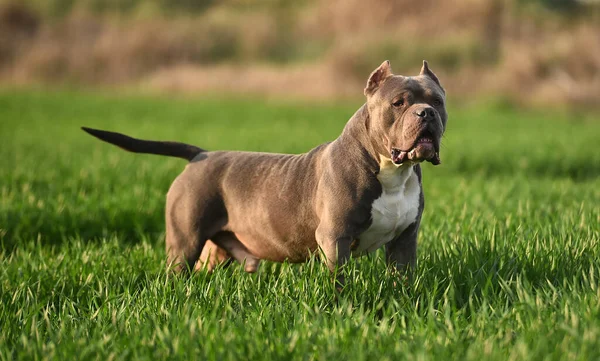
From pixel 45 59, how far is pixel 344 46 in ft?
46.3

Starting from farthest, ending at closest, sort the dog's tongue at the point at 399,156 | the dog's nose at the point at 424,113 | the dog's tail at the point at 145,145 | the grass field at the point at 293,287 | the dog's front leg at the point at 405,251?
the dog's tail at the point at 145,145
the dog's front leg at the point at 405,251
the dog's tongue at the point at 399,156
the dog's nose at the point at 424,113
the grass field at the point at 293,287

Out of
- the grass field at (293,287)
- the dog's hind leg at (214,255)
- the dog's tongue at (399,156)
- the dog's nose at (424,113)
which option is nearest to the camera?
the grass field at (293,287)

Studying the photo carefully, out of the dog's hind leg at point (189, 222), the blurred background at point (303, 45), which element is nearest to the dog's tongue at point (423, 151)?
the dog's hind leg at point (189, 222)

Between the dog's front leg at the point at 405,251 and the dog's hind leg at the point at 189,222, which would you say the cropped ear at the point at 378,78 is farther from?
the dog's hind leg at the point at 189,222

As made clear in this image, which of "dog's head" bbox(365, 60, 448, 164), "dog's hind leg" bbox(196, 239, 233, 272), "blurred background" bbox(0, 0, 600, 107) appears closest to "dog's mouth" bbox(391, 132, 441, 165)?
"dog's head" bbox(365, 60, 448, 164)

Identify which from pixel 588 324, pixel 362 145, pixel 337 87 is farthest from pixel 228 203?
pixel 337 87

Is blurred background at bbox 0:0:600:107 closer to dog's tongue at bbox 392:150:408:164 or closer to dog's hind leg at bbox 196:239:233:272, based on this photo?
dog's hind leg at bbox 196:239:233:272

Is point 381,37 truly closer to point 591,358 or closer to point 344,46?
point 344,46

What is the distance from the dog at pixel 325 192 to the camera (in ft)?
12.4

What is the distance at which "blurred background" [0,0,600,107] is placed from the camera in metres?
23.2

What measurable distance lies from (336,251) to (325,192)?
1.08 ft

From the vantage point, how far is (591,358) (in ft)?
8.87

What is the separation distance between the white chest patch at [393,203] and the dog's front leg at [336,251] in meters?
0.14

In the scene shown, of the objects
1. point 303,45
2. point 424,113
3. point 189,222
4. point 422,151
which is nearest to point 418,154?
point 422,151
